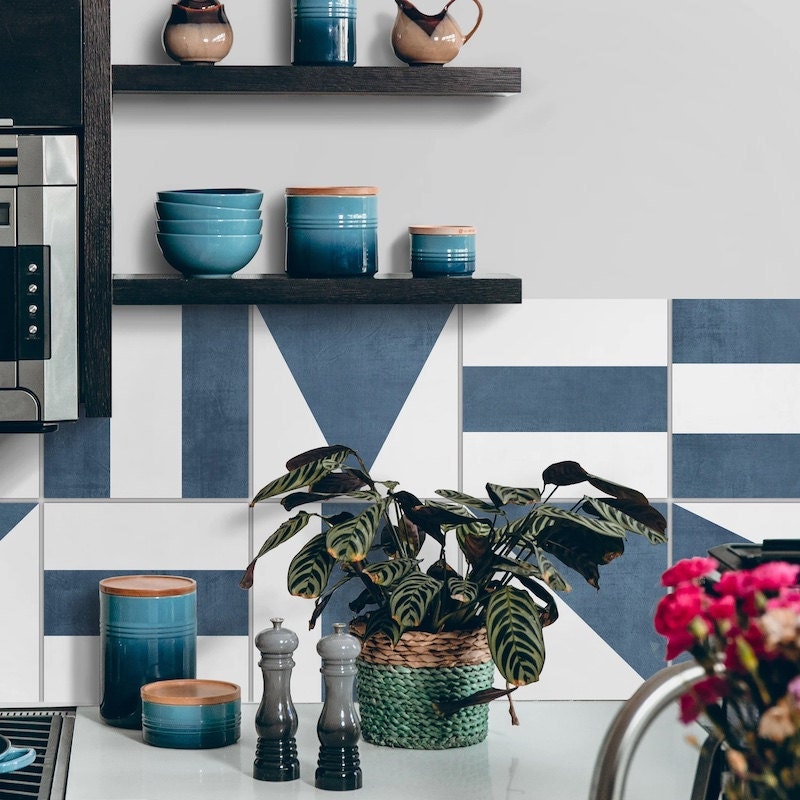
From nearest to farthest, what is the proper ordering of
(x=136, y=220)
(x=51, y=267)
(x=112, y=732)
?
1. (x=51, y=267)
2. (x=112, y=732)
3. (x=136, y=220)

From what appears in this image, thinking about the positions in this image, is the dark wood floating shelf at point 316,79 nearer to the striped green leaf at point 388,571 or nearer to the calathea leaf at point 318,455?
the calathea leaf at point 318,455

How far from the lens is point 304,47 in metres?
2.05

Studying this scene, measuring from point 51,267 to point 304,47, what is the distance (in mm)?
558

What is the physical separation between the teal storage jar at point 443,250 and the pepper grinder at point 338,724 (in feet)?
2.04

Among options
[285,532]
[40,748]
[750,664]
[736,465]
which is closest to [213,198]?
[285,532]

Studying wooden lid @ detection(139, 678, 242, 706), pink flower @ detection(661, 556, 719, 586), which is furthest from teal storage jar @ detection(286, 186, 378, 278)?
pink flower @ detection(661, 556, 719, 586)

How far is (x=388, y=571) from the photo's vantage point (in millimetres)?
1913

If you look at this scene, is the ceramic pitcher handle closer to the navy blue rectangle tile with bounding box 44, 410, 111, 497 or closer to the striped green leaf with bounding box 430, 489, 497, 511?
the striped green leaf with bounding box 430, 489, 497, 511

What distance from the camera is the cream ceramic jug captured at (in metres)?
2.04

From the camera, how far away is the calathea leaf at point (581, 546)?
6.34 ft

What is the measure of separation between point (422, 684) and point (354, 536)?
→ 25 centimetres

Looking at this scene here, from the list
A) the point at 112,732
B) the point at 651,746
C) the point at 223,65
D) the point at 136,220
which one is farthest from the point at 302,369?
the point at 651,746

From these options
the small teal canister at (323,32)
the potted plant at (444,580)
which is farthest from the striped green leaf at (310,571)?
the small teal canister at (323,32)

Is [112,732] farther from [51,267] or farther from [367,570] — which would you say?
[51,267]
